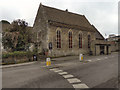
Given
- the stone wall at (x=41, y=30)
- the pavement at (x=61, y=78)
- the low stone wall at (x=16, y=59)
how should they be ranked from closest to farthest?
the pavement at (x=61, y=78)
the low stone wall at (x=16, y=59)
the stone wall at (x=41, y=30)

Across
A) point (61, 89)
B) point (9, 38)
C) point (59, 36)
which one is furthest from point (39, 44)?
point (61, 89)

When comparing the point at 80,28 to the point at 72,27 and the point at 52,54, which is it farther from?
the point at 52,54

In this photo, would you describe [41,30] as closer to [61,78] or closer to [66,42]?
[66,42]

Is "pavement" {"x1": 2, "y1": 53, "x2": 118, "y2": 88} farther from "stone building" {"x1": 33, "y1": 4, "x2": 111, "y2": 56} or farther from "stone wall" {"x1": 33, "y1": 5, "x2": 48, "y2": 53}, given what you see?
"stone wall" {"x1": 33, "y1": 5, "x2": 48, "y2": 53}

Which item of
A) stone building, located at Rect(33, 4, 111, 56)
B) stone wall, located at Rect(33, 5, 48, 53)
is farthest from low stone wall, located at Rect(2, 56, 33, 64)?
stone wall, located at Rect(33, 5, 48, 53)

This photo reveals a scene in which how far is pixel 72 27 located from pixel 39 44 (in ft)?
34.6

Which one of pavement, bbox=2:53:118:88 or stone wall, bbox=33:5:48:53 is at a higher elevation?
stone wall, bbox=33:5:48:53

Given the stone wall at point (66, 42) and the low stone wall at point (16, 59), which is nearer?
the low stone wall at point (16, 59)

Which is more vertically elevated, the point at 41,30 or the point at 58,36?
the point at 41,30

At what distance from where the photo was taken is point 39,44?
22938 mm

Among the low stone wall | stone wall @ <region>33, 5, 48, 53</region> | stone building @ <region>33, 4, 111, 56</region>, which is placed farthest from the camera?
stone wall @ <region>33, 5, 48, 53</region>

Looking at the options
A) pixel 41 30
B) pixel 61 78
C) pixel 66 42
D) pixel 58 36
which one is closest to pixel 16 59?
pixel 61 78

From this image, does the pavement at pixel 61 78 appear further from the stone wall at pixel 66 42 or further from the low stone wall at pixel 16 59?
the stone wall at pixel 66 42

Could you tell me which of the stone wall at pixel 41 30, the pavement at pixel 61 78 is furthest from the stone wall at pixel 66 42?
the pavement at pixel 61 78
